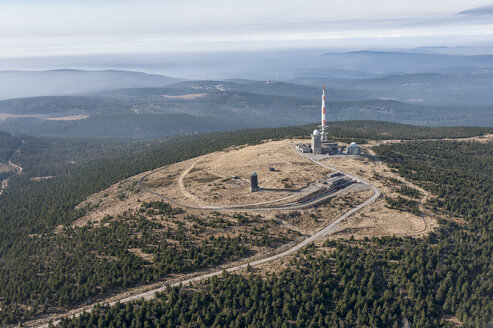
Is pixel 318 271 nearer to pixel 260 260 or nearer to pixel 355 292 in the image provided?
pixel 355 292

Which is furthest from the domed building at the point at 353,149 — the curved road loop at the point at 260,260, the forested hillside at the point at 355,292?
the forested hillside at the point at 355,292

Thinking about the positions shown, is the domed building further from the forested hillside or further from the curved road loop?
the forested hillside

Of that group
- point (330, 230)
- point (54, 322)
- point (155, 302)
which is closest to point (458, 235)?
point (330, 230)

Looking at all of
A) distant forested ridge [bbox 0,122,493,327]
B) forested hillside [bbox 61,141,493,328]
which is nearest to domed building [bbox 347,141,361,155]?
distant forested ridge [bbox 0,122,493,327]

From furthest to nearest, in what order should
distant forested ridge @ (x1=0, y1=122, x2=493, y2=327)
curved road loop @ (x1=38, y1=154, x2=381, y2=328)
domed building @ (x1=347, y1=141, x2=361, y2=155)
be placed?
1. domed building @ (x1=347, y1=141, x2=361, y2=155)
2. curved road loop @ (x1=38, y1=154, x2=381, y2=328)
3. distant forested ridge @ (x1=0, y1=122, x2=493, y2=327)

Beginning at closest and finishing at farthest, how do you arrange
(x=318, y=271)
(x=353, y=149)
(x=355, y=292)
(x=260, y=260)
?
(x=355, y=292) → (x=318, y=271) → (x=260, y=260) → (x=353, y=149)

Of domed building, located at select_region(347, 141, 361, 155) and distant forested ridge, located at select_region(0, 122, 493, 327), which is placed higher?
domed building, located at select_region(347, 141, 361, 155)

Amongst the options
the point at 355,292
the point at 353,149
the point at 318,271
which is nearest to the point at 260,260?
the point at 318,271

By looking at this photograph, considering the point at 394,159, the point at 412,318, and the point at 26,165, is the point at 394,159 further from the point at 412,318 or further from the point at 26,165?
the point at 26,165

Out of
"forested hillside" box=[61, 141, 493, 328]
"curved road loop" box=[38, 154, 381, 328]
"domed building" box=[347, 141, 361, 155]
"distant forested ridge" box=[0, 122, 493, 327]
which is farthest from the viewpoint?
"domed building" box=[347, 141, 361, 155]

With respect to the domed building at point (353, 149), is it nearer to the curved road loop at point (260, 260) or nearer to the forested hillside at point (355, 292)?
the curved road loop at point (260, 260)

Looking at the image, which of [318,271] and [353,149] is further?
[353,149]

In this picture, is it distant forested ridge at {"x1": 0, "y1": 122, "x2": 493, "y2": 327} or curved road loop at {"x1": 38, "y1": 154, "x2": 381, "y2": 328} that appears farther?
curved road loop at {"x1": 38, "y1": 154, "x2": 381, "y2": 328}
